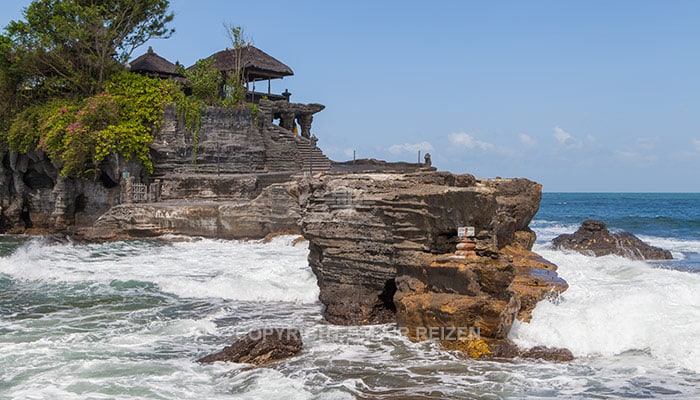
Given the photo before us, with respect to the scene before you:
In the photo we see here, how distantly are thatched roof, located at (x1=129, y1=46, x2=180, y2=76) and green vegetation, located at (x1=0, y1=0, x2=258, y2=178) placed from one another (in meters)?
2.08

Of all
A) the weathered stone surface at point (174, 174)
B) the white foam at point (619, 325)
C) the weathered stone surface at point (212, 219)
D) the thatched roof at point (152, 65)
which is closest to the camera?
the white foam at point (619, 325)

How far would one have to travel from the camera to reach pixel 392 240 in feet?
35.3

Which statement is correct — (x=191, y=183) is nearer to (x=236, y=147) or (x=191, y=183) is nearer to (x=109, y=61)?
(x=236, y=147)

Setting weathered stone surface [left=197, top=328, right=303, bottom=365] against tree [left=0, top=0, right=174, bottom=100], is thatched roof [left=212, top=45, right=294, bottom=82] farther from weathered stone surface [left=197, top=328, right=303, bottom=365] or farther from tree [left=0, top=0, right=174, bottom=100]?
weathered stone surface [left=197, top=328, right=303, bottom=365]

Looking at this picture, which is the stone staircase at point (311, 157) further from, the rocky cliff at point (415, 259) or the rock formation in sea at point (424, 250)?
the rocky cliff at point (415, 259)

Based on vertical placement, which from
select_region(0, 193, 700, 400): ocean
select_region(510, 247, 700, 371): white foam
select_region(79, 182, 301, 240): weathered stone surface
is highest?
select_region(79, 182, 301, 240): weathered stone surface

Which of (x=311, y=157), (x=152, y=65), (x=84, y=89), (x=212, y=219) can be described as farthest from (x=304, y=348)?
(x=152, y=65)

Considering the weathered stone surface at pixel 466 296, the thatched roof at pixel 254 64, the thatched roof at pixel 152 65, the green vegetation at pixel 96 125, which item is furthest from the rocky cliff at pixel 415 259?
the thatched roof at pixel 152 65

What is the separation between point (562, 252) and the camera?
21688 mm

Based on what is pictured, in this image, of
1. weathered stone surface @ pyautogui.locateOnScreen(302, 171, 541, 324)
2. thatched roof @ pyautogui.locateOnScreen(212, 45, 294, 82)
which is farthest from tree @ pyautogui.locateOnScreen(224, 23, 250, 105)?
weathered stone surface @ pyautogui.locateOnScreen(302, 171, 541, 324)

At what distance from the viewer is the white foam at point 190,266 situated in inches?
549

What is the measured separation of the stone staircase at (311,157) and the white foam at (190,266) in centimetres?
809

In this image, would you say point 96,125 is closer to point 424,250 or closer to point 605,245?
point 605,245

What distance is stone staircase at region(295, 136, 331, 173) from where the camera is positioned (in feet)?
97.1
